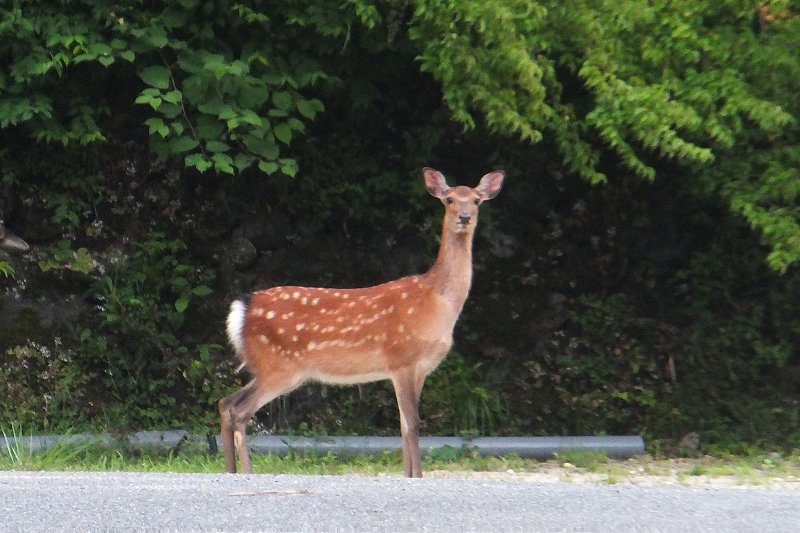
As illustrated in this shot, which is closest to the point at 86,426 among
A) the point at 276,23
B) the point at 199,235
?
the point at 199,235

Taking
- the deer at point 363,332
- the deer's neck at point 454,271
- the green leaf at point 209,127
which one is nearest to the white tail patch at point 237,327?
the deer at point 363,332

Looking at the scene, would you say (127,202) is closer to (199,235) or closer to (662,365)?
(199,235)

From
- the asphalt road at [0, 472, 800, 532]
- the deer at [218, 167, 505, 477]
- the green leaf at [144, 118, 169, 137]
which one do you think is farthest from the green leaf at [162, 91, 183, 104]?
the asphalt road at [0, 472, 800, 532]

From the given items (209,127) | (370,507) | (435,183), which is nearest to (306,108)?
(209,127)

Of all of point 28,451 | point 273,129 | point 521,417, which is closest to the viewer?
point 28,451

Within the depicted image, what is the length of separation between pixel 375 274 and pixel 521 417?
1.89m

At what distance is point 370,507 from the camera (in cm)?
559

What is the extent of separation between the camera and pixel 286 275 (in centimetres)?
1220

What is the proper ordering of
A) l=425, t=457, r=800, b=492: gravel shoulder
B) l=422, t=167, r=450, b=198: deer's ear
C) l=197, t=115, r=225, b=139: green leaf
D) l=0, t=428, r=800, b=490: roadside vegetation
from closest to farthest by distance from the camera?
l=422, t=167, r=450, b=198: deer's ear → l=425, t=457, r=800, b=492: gravel shoulder → l=0, t=428, r=800, b=490: roadside vegetation → l=197, t=115, r=225, b=139: green leaf

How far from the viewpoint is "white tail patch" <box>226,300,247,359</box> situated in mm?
8852

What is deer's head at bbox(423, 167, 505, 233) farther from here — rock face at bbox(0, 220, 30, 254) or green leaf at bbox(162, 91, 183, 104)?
rock face at bbox(0, 220, 30, 254)

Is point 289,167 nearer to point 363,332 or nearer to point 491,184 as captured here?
point 491,184

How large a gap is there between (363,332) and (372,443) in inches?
80.2

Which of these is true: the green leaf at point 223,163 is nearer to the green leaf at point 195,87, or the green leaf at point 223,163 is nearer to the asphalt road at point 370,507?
the green leaf at point 195,87
